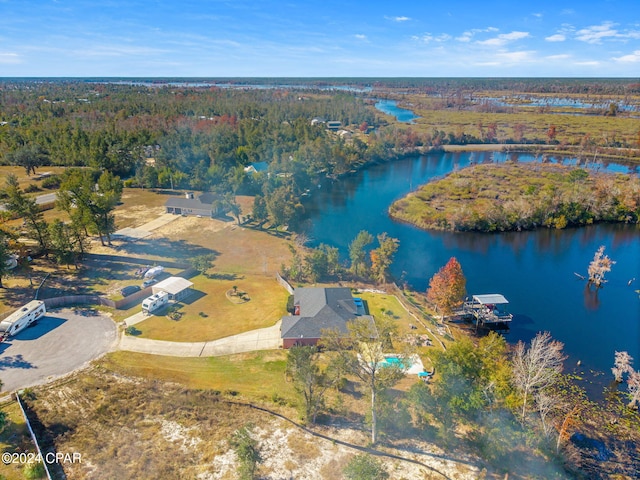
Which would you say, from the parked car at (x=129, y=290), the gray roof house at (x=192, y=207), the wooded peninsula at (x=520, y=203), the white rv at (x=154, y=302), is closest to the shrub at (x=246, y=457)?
the white rv at (x=154, y=302)

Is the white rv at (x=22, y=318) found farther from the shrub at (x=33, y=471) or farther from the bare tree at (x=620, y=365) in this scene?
the bare tree at (x=620, y=365)

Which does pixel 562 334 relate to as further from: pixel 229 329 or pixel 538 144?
pixel 538 144

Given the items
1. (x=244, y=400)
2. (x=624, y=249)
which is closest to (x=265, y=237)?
(x=244, y=400)

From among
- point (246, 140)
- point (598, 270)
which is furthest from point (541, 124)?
point (598, 270)

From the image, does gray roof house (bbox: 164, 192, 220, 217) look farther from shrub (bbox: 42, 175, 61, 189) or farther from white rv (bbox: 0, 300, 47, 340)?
white rv (bbox: 0, 300, 47, 340)

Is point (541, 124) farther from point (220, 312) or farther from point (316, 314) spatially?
point (220, 312)
